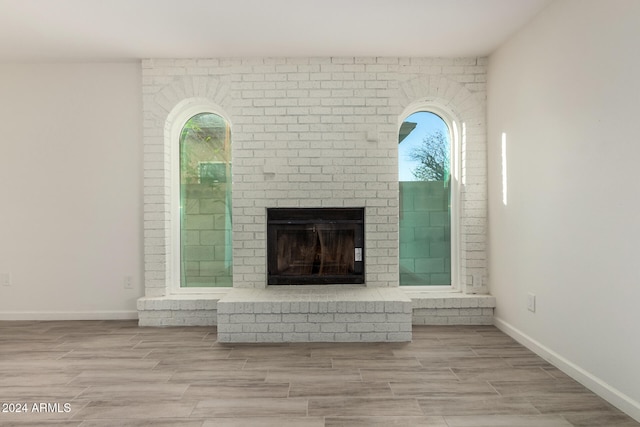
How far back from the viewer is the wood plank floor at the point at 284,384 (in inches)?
89.4

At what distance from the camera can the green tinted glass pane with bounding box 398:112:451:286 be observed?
171 inches

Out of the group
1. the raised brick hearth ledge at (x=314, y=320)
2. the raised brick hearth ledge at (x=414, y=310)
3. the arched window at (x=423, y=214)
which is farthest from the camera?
the arched window at (x=423, y=214)

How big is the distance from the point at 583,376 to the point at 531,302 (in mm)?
732

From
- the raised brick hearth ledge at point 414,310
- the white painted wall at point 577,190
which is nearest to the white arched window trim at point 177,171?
the raised brick hearth ledge at point 414,310

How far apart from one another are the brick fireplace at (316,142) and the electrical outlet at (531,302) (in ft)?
2.56

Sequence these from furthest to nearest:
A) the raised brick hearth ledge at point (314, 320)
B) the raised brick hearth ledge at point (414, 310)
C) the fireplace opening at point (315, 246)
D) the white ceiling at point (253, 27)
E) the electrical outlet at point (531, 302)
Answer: the fireplace opening at point (315, 246), the raised brick hearth ledge at point (414, 310), the raised brick hearth ledge at point (314, 320), the electrical outlet at point (531, 302), the white ceiling at point (253, 27)

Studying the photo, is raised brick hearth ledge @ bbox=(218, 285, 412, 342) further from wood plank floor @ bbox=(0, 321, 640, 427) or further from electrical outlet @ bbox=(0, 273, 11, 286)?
electrical outlet @ bbox=(0, 273, 11, 286)

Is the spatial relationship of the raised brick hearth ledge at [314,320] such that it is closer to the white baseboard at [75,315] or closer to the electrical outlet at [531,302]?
the electrical outlet at [531,302]

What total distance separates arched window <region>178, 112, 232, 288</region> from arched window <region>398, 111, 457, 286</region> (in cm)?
184

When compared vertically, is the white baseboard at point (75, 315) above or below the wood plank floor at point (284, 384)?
above

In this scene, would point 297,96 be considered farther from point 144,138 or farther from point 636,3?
point 636,3

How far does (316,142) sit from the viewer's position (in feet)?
13.5

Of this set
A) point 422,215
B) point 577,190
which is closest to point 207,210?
point 422,215

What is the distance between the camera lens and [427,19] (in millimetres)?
3268
